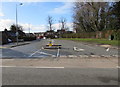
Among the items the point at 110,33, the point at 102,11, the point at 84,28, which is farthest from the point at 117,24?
the point at 84,28

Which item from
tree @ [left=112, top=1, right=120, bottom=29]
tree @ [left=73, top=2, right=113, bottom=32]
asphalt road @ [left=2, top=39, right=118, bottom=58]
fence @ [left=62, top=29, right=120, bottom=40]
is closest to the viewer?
asphalt road @ [left=2, top=39, right=118, bottom=58]

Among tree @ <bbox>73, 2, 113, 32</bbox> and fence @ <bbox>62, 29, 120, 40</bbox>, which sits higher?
tree @ <bbox>73, 2, 113, 32</bbox>

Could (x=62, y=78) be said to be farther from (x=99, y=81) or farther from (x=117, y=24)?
(x=117, y=24)

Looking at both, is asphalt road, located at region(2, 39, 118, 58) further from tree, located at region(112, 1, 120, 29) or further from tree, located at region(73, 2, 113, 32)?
tree, located at region(73, 2, 113, 32)

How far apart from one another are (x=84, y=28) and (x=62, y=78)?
56697 mm

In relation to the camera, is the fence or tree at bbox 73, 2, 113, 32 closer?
the fence

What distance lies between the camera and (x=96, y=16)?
48.3 metres

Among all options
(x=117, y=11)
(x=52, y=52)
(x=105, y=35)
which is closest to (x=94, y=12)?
(x=105, y=35)

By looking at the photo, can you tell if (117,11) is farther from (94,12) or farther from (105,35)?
(94,12)

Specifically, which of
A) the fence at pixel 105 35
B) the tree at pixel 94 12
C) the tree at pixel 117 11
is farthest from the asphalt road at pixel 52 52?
the tree at pixel 94 12

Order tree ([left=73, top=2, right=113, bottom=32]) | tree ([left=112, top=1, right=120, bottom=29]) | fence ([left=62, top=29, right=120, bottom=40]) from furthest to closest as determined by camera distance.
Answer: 1. tree ([left=73, top=2, right=113, bottom=32])
2. fence ([left=62, top=29, right=120, bottom=40])
3. tree ([left=112, top=1, right=120, bottom=29])

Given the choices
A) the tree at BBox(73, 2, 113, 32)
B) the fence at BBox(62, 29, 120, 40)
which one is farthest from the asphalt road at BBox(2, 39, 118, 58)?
the tree at BBox(73, 2, 113, 32)

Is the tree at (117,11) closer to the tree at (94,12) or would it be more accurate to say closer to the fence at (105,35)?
the fence at (105,35)

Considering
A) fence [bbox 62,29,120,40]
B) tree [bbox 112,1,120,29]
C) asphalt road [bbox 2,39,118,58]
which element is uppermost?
tree [bbox 112,1,120,29]
